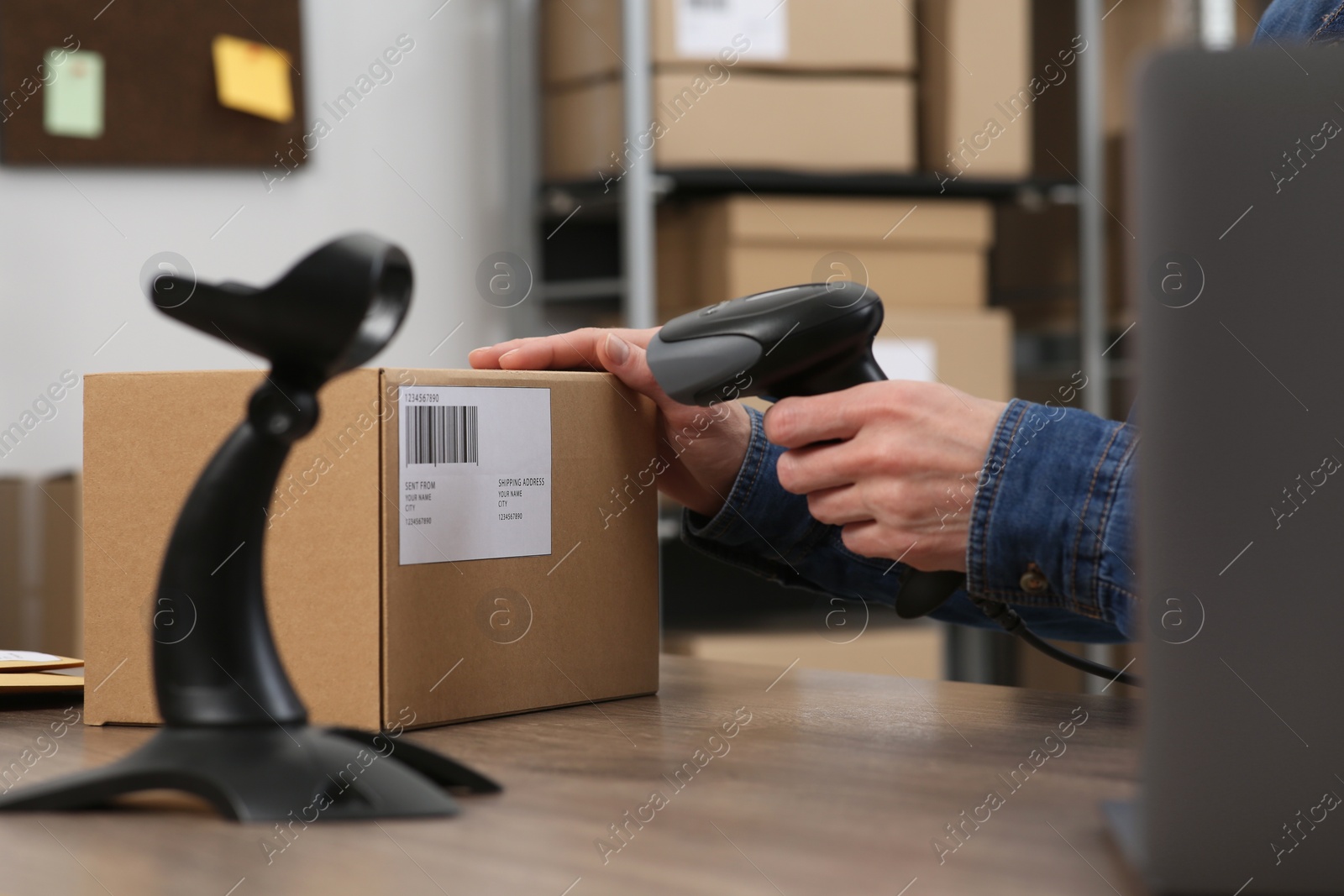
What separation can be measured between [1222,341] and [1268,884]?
0.51 feet

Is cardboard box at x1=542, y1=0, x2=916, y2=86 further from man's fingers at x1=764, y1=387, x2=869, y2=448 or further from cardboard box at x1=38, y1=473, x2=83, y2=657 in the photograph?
man's fingers at x1=764, y1=387, x2=869, y2=448

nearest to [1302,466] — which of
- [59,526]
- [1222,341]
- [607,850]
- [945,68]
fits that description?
[1222,341]

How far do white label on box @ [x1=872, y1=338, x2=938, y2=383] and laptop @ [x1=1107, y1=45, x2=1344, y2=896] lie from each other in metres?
1.43

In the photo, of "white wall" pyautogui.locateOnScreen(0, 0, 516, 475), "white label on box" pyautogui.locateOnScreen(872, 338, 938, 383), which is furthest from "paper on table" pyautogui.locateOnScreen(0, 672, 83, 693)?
"white label on box" pyautogui.locateOnScreen(872, 338, 938, 383)

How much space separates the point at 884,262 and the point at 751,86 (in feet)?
1.10

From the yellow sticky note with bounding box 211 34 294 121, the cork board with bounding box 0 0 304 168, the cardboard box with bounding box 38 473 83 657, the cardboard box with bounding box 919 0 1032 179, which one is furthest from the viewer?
the cardboard box with bounding box 919 0 1032 179

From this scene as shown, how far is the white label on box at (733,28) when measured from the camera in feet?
5.84

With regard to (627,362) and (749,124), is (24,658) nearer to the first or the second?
(627,362)

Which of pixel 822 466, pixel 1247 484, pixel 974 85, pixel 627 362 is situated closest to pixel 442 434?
pixel 627 362

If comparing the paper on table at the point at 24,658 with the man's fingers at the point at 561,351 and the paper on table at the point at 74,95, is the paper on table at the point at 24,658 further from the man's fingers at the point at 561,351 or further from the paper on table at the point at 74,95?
the paper on table at the point at 74,95

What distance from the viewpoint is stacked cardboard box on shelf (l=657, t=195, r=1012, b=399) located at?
5.90 feet

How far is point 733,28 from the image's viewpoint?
5.88 feet

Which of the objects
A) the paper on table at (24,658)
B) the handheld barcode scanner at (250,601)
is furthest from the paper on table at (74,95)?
the handheld barcode scanner at (250,601)

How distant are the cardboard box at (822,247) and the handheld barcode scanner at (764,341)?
3.53ft
